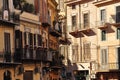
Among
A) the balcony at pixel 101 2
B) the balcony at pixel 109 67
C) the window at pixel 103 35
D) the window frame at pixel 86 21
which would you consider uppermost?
the balcony at pixel 101 2

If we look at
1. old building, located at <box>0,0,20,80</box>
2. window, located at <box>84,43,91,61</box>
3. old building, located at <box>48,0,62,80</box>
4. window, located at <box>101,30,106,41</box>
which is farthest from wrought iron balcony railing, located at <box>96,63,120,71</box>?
old building, located at <box>0,0,20,80</box>

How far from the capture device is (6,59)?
32.9 meters

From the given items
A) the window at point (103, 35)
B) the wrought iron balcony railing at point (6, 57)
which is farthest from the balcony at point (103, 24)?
the wrought iron balcony railing at point (6, 57)

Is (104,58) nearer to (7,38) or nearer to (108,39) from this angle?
(108,39)

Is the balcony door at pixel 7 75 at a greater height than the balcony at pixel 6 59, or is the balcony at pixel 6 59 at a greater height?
the balcony at pixel 6 59

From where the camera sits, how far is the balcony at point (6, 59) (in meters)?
32.3

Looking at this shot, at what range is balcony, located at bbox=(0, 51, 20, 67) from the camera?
32.3 meters

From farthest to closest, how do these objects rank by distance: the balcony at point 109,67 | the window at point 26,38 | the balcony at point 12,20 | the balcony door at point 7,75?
1. the balcony at point 109,67
2. the window at point 26,38
3. the balcony at point 12,20
4. the balcony door at point 7,75

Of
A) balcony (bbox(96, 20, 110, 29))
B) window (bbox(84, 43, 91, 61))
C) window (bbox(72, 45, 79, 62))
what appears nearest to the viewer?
balcony (bbox(96, 20, 110, 29))

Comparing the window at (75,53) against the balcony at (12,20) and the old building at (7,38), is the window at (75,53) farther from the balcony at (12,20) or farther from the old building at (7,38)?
the old building at (7,38)

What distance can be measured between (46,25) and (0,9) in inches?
367

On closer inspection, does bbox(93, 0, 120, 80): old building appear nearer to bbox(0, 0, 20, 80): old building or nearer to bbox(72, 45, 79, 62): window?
bbox(72, 45, 79, 62): window

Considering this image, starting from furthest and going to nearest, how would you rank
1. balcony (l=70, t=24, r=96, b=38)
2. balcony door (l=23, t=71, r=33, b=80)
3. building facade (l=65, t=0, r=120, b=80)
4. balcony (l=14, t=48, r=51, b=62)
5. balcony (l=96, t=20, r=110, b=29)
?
balcony (l=70, t=24, r=96, b=38) < balcony (l=96, t=20, r=110, b=29) < building facade (l=65, t=0, r=120, b=80) < balcony door (l=23, t=71, r=33, b=80) < balcony (l=14, t=48, r=51, b=62)

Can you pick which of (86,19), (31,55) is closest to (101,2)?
(86,19)
